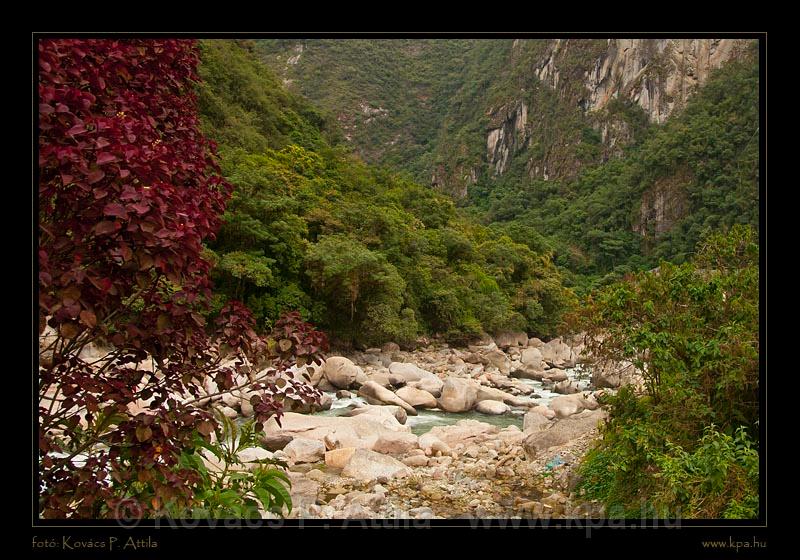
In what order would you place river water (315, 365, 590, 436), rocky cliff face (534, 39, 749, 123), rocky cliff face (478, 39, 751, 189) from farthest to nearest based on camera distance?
rocky cliff face (478, 39, 751, 189), rocky cliff face (534, 39, 749, 123), river water (315, 365, 590, 436)

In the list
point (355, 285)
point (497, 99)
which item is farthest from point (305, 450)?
point (497, 99)

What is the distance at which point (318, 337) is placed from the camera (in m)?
1.87

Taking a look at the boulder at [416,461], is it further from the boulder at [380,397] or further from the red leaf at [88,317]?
the red leaf at [88,317]

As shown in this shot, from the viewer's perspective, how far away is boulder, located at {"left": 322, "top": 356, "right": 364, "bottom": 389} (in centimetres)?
1061

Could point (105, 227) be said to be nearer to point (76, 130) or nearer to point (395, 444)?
point (76, 130)

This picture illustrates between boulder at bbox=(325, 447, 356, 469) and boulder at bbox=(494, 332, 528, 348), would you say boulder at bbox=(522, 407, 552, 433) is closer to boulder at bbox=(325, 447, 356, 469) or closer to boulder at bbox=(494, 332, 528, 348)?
boulder at bbox=(325, 447, 356, 469)

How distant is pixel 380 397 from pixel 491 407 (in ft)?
5.86

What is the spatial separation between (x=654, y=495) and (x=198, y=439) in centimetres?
219

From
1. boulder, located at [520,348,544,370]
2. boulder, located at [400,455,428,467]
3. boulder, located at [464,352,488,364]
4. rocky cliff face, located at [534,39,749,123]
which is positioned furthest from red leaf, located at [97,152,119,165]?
rocky cliff face, located at [534,39,749,123]

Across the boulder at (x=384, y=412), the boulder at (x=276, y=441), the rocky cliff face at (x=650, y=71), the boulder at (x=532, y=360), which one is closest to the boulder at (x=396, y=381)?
the boulder at (x=384, y=412)

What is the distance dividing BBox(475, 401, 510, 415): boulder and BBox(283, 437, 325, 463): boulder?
395 cm
